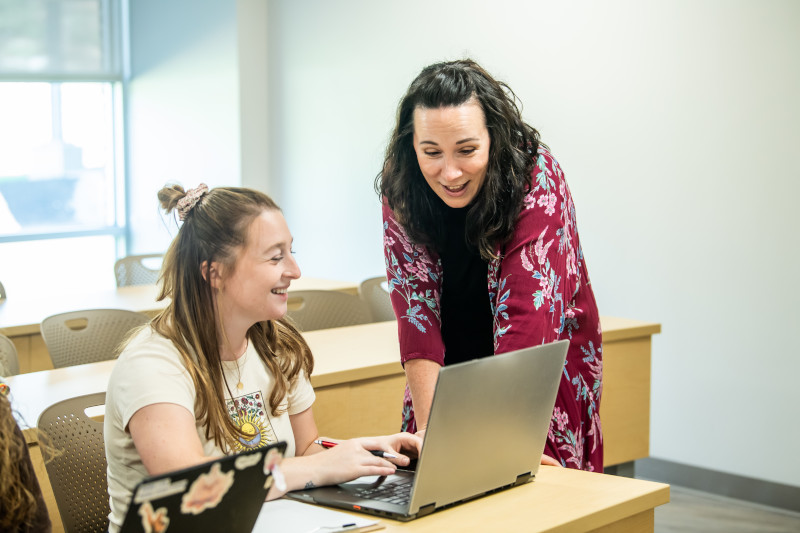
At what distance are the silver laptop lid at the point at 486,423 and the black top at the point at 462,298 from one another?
0.93 feet

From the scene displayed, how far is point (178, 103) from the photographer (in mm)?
6246

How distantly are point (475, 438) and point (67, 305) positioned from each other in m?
2.78

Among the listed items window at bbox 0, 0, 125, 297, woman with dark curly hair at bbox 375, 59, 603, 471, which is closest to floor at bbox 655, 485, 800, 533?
woman with dark curly hair at bbox 375, 59, 603, 471

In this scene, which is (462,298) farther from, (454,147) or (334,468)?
(334,468)

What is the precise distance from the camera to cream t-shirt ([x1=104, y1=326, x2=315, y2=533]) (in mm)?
1445

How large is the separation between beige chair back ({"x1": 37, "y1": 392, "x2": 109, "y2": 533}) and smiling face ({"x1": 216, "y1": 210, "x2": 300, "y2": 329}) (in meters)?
0.38

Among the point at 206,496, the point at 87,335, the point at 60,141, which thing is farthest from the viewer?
the point at 60,141

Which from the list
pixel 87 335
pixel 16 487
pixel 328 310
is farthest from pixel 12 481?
pixel 328 310

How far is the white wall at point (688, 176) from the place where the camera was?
3.63 meters

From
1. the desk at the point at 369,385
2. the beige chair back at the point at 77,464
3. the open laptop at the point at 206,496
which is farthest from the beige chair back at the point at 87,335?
the open laptop at the point at 206,496

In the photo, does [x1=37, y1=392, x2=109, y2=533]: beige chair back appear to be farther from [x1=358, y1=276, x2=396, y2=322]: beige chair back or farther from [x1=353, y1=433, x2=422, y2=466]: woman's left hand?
[x1=358, y1=276, x2=396, y2=322]: beige chair back

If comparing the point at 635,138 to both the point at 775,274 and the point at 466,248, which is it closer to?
the point at 775,274

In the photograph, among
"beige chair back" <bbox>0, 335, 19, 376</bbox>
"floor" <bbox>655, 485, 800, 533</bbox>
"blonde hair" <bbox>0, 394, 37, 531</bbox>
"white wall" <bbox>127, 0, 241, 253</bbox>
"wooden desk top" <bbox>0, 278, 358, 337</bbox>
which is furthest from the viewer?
"white wall" <bbox>127, 0, 241, 253</bbox>

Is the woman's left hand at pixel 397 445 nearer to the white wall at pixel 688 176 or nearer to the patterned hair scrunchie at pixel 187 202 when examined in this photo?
the patterned hair scrunchie at pixel 187 202
